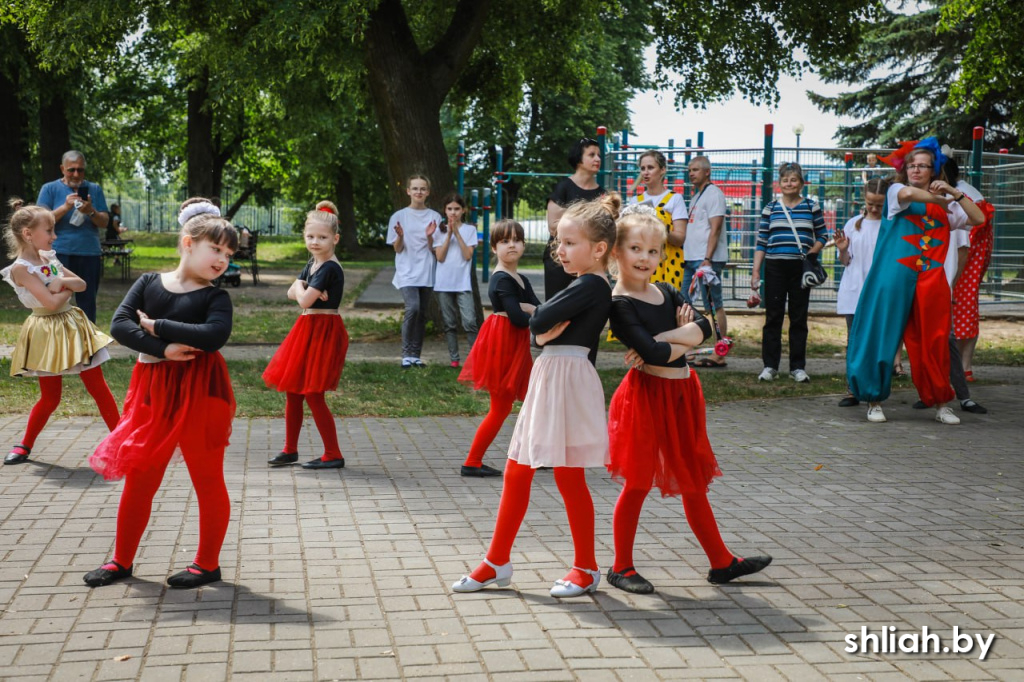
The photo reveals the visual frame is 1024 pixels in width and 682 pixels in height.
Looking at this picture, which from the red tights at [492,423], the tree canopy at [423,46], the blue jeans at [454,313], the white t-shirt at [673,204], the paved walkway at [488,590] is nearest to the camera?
the paved walkway at [488,590]

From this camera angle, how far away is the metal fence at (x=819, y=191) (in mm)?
18406

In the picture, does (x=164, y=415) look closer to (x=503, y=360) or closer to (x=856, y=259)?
(x=503, y=360)

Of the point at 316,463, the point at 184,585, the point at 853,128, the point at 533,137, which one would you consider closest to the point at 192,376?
the point at 184,585

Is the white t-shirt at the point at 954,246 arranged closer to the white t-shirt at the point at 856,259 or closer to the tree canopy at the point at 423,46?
the white t-shirt at the point at 856,259

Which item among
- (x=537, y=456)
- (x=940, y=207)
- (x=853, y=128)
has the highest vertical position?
(x=853, y=128)

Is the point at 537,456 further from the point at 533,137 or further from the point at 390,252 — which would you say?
the point at 390,252

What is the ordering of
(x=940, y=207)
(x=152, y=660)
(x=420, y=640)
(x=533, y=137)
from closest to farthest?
(x=152, y=660) → (x=420, y=640) → (x=940, y=207) → (x=533, y=137)

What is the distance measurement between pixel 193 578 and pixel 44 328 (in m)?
3.29

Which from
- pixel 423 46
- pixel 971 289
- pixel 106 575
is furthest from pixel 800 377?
pixel 423 46

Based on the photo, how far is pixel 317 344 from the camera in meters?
7.23

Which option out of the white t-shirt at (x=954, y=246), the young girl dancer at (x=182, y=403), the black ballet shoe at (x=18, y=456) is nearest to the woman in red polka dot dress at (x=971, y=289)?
the white t-shirt at (x=954, y=246)

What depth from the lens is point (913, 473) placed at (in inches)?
293

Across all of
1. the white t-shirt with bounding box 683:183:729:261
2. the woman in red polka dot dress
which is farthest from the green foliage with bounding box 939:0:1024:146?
the white t-shirt with bounding box 683:183:729:261

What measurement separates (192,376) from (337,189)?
40.1 metres
